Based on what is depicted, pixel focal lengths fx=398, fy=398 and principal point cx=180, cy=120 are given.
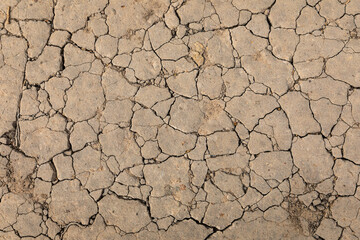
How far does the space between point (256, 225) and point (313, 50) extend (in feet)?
5.02

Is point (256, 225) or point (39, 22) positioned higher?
point (39, 22)

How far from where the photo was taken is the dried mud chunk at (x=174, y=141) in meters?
3.32

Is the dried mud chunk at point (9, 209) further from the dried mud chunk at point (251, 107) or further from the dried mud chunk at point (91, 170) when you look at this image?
the dried mud chunk at point (251, 107)

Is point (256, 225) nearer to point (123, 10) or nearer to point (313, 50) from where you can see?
point (313, 50)

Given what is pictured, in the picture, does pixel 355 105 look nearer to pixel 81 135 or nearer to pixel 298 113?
pixel 298 113

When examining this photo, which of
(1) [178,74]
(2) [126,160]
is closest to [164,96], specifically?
(1) [178,74]

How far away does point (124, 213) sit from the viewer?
3.32 m

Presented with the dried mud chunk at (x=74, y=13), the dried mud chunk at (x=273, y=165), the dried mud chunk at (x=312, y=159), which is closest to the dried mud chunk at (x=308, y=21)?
the dried mud chunk at (x=312, y=159)

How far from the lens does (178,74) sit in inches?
132

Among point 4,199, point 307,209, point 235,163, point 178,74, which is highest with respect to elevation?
point 178,74

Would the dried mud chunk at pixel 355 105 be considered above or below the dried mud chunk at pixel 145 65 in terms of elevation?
below

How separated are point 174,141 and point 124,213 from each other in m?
0.73

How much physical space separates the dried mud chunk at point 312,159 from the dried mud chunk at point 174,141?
2.82 feet

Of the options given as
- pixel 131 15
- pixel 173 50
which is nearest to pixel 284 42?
pixel 173 50
